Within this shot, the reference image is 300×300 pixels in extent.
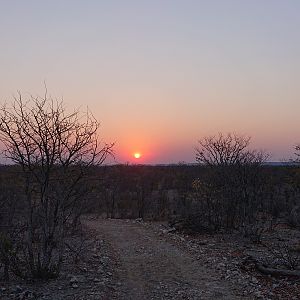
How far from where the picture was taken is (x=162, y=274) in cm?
1099

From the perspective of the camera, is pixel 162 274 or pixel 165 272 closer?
pixel 162 274

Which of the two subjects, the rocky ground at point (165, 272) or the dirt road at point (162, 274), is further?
the dirt road at point (162, 274)

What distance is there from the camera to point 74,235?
18266mm

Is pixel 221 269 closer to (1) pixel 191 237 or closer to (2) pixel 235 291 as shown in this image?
(2) pixel 235 291

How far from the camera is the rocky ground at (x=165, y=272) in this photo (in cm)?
923

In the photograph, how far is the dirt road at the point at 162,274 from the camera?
9.36 m

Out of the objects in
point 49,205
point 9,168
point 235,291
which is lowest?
point 235,291

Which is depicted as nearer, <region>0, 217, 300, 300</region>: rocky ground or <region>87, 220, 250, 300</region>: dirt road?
<region>0, 217, 300, 300</region>: rocky ground

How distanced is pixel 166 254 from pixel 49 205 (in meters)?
4.98

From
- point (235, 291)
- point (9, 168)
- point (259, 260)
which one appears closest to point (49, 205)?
point (9, 168)

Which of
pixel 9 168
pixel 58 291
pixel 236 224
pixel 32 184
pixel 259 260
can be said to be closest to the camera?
pixel 58 291

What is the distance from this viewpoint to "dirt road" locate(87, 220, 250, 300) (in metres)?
9.36

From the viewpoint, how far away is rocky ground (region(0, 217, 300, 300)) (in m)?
9.23

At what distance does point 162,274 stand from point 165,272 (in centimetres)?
23
